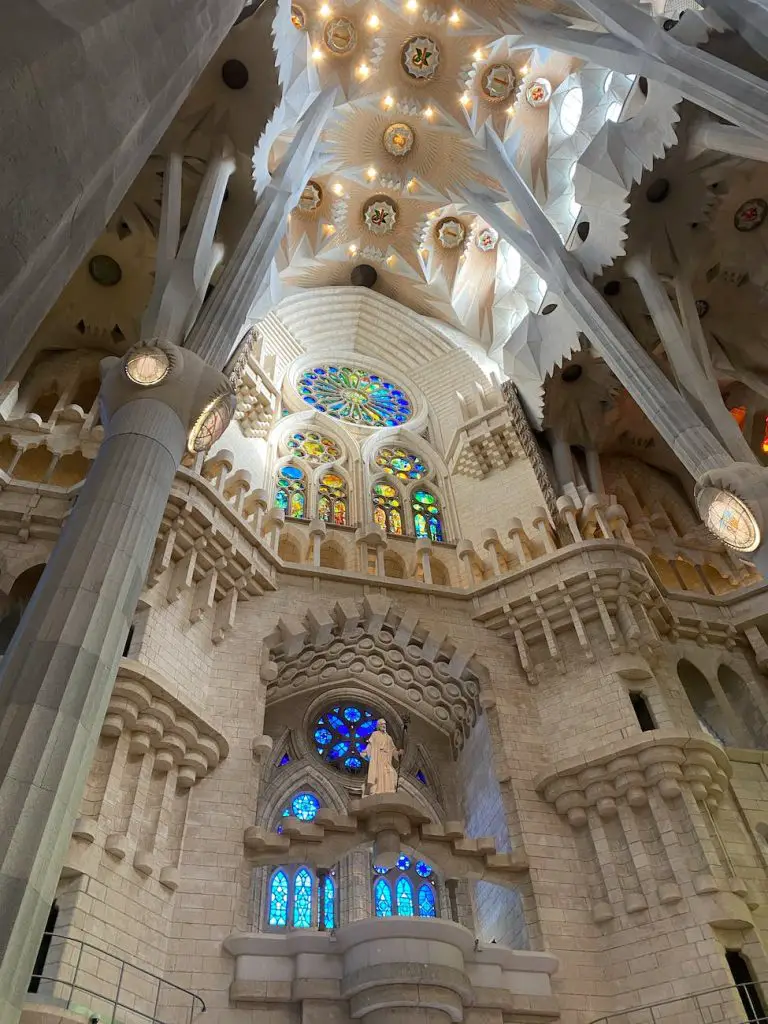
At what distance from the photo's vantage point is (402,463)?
52.0 feet

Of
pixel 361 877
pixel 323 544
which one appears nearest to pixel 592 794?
pixel 361 877

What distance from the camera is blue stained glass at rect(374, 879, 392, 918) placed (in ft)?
35.7

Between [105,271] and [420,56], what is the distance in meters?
8.69

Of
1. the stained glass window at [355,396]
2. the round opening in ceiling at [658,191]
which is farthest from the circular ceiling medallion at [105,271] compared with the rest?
the round opening in ceiling at [658,191]

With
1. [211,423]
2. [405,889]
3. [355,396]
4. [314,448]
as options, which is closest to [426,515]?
[314,448]

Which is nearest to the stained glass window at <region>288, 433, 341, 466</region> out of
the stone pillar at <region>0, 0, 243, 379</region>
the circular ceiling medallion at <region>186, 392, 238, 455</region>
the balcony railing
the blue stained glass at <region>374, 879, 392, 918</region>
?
the circular ceiling medallion at <region>186, 392, 238, 455</region>

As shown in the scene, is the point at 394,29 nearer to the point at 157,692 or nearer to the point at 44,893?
the point at 157,692

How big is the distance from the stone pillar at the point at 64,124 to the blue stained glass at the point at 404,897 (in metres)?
10.1

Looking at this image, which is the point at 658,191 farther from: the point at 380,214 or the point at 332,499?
the point at 380,214

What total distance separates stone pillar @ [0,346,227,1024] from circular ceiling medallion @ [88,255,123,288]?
242 inches

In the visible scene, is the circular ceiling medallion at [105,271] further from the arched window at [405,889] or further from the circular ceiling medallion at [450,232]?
the arched window at [405,889]

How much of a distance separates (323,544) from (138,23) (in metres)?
10.2

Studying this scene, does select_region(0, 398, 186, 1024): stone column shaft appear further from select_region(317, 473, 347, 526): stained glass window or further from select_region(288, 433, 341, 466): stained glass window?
select_region(288, 433, 341, 466): stained glass window

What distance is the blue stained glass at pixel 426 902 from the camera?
11086mm
